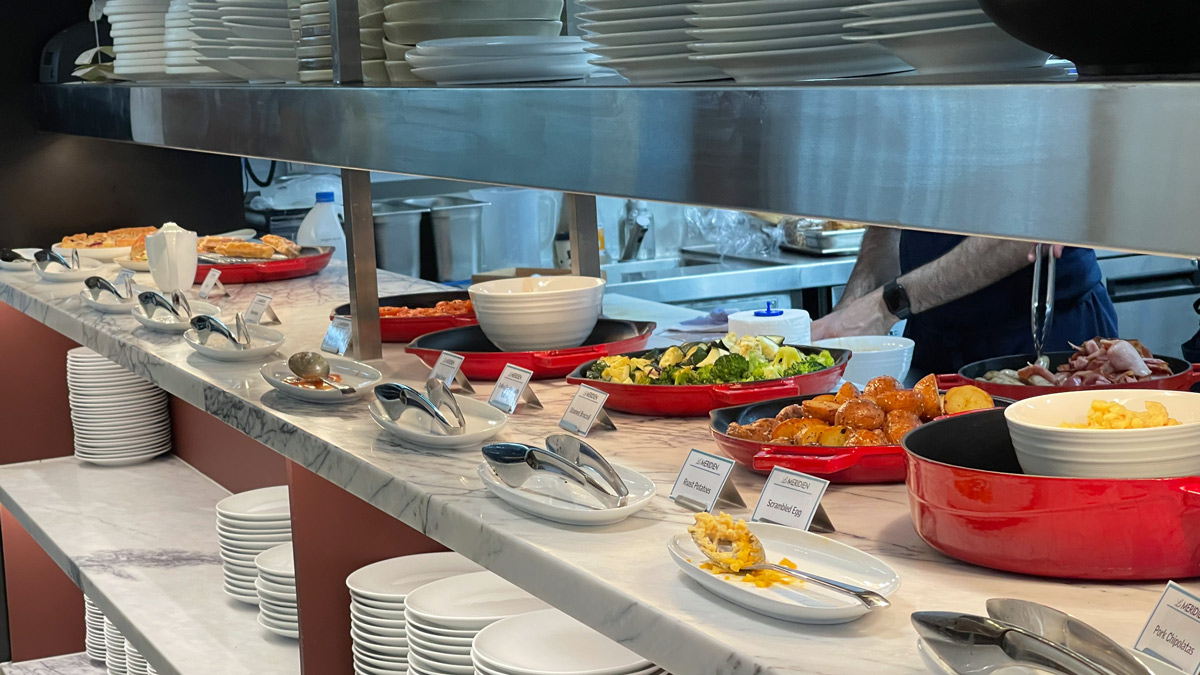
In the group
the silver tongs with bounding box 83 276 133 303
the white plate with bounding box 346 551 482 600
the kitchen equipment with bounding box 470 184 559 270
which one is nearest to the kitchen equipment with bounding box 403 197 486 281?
the kitchen equipment with bounding box 470 184 559 270

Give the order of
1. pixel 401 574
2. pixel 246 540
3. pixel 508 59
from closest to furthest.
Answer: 1. pixel 508 59
2. pixel 401 574
3. pixel 246 540

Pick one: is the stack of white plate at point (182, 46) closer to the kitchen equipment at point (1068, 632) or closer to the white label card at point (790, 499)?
the white label card at point (790, 499)

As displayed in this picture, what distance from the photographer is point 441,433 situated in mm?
1365

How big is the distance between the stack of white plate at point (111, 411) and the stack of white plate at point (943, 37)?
2.55 meters

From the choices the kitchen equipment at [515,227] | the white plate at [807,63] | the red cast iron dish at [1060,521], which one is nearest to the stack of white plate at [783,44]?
the white plate at [807,63]

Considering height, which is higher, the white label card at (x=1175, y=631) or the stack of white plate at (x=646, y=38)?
the stack of white plate at (x=646, y=38)

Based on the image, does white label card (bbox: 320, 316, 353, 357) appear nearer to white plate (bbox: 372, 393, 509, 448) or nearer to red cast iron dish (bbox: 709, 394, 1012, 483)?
white plate (bbox: 372, 393, 509, 448)

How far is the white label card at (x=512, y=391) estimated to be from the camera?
147 cm

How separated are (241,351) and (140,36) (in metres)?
0.90

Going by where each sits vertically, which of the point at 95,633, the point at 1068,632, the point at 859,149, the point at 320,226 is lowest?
the point at 95,633

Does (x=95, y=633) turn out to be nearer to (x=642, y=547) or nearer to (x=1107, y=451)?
(x=642, y=547)

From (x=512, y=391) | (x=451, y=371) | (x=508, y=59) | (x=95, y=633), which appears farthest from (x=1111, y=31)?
(x=95, y=633)

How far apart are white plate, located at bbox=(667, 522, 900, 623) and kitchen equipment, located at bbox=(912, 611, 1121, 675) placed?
0.08 metres

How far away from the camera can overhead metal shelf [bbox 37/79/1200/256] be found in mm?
581
